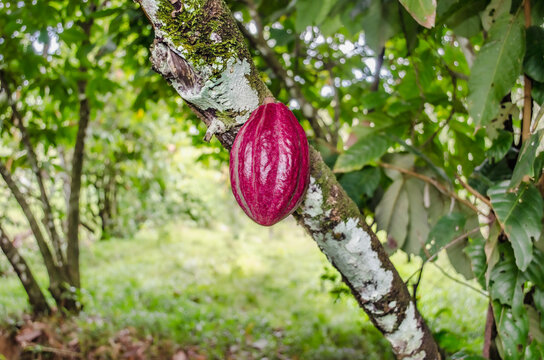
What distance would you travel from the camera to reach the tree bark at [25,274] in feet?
7.37

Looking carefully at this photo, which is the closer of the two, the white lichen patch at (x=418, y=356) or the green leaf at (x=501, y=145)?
the white lichen patch at (x=418, y=356)

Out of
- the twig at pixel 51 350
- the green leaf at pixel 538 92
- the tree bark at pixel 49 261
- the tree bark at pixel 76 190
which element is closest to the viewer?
the green leaf at pixel 538 92

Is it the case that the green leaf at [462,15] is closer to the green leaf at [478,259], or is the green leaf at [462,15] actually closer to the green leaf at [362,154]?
the green leaf at [362,154]

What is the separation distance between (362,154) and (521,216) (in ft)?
1.21

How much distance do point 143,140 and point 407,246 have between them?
137 inches

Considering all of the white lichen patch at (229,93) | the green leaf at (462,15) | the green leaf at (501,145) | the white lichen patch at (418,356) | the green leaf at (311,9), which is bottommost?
the white lichen patch at (418,356)

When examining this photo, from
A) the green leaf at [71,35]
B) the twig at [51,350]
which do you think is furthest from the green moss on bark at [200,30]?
the twig at [51,350]

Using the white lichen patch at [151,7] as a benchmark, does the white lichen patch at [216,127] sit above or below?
below

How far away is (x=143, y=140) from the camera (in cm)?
429

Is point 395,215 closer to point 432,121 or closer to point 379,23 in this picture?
point 432,121

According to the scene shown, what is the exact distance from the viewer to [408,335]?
823 mm

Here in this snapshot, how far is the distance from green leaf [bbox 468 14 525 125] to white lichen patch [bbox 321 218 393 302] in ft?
1.08

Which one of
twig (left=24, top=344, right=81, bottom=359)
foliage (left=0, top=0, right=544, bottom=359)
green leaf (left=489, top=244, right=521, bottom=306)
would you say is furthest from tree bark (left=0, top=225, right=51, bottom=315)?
green leaf (left=489, top=244, right=521, bottom=306)

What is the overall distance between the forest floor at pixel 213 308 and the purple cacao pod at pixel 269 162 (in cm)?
96
